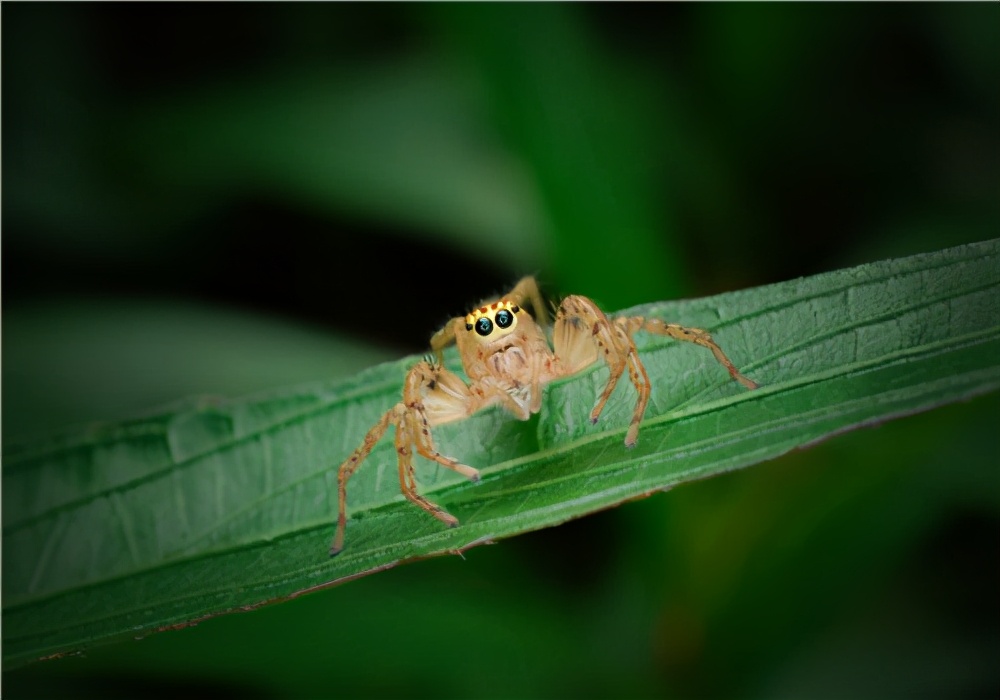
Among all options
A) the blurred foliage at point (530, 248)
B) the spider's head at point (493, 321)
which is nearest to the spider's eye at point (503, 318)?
the spider's head at point (493, 321)

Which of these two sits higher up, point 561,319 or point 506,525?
point 561,319

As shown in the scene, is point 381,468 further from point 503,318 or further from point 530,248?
point 530,248

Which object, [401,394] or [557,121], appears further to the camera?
[557,121]

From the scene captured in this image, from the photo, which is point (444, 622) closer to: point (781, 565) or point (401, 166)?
point (781, 565)

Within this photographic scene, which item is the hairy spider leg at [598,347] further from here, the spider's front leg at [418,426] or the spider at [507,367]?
the spider's front leg at [418,426]

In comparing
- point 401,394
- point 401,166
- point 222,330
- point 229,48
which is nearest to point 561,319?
point 401,394

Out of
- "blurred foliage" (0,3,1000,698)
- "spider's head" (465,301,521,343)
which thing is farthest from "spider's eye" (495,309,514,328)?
"blurred foliage" (0,3,1000,698)
